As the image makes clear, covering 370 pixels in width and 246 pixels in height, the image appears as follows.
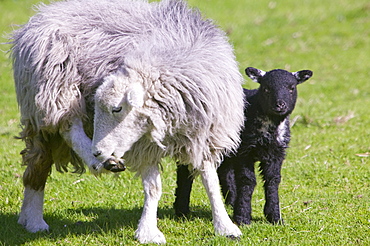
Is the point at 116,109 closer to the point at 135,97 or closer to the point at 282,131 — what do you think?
the point at 135,97

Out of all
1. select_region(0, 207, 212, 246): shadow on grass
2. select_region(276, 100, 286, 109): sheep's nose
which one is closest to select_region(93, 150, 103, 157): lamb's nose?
select_region(0, 207, 212, 246): shadow on grass

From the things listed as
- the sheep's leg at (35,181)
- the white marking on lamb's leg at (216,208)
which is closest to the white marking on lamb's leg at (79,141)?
the sheep's leg at (35,181)

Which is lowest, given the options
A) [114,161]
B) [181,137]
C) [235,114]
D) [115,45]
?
[114,161]

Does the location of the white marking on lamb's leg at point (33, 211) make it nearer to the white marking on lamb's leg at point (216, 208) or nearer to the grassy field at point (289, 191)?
the grassy field at point (289, 191)

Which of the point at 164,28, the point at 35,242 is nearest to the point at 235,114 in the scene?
the point at 164,28

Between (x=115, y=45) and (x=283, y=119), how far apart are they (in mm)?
1845

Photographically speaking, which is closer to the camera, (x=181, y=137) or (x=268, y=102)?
(x=181, y=137)

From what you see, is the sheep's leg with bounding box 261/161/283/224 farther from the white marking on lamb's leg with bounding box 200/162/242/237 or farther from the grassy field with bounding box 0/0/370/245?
the white marking on lamb's leg with bounding box 200/162/242/237

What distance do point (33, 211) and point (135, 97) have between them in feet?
6.39

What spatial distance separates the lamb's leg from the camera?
4.83 metres

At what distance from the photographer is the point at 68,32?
17.0 feet

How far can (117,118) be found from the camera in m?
4.67

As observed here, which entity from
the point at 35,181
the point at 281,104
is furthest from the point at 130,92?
the point at 35,181

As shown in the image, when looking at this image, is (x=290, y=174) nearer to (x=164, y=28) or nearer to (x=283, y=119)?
(x=283, y=119)
